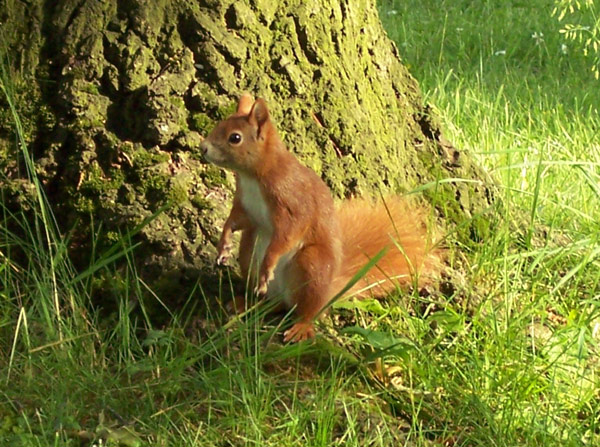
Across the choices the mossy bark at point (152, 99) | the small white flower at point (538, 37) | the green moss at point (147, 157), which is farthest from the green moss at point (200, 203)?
the small white flower at point (538, 37)

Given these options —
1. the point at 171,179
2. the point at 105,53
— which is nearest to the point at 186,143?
the point at 171,179

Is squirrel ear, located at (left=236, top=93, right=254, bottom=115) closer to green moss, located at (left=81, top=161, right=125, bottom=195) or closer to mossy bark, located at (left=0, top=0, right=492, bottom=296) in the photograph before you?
mossy bark, located at (left=0, top=0, right=492, bottom=296)

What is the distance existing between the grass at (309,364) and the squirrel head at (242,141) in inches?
14.2

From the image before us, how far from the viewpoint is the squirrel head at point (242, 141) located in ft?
8.38

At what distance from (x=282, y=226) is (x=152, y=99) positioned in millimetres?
538

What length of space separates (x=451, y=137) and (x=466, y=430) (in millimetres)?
1869

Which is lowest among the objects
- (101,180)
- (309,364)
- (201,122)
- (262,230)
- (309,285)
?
(309,364)

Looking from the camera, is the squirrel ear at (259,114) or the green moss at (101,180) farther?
the green moss at (101,180)

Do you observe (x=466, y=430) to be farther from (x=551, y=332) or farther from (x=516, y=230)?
(x=516, y=230)

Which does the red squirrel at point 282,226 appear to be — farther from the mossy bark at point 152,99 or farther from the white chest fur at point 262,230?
the mossy bark at point 152,99

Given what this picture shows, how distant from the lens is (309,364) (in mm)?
2594

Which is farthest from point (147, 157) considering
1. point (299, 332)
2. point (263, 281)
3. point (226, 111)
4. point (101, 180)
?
point (299, 332)

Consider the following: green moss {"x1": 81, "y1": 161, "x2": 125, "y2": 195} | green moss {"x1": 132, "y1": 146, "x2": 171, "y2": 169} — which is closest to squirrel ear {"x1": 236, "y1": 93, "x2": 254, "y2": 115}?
green moss {"x1": 132, "y1": 146, "x2": 171, "y2": 169}

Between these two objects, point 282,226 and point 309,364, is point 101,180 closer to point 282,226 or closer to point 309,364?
point 282,226
